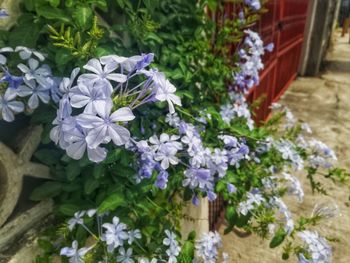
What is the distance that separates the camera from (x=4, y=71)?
102 centimetres

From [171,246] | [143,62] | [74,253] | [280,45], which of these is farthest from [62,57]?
[280,45]

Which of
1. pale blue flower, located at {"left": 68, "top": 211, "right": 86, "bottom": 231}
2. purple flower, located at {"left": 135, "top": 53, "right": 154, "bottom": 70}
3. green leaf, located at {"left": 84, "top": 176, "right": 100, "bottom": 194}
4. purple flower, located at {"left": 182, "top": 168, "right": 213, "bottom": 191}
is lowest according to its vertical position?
pale blue flower, located at {"left": 68, "top": 211, "right": 86, "bottom": 231}

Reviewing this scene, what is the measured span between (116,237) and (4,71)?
0.65 metres

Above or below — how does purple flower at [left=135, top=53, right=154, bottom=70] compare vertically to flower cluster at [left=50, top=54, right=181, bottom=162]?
above

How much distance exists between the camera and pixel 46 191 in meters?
1.29

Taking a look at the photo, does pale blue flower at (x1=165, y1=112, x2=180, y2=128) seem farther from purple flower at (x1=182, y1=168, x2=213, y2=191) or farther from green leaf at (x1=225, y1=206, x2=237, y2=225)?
green leaf at (x1=225, y1=206, x2=237, y2=225)

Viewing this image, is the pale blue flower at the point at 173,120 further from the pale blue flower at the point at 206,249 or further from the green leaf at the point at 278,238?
the green leaf at the point at 278,238

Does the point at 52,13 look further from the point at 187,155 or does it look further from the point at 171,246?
the point at 171,246

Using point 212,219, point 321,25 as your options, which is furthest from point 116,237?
point 321,25

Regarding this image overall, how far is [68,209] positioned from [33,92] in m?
0.46

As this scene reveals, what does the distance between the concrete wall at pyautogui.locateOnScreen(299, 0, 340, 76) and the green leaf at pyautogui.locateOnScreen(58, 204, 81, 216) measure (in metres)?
7.16

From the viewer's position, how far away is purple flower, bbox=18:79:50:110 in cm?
104

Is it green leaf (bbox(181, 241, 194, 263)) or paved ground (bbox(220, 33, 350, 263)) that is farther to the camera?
paved ground (bbox(220, 33, 350, 263))

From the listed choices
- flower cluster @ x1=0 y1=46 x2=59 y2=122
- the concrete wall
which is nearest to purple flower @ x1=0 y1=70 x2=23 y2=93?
flower cluster @ x1=0 y1=46 x2=59 y2=122
